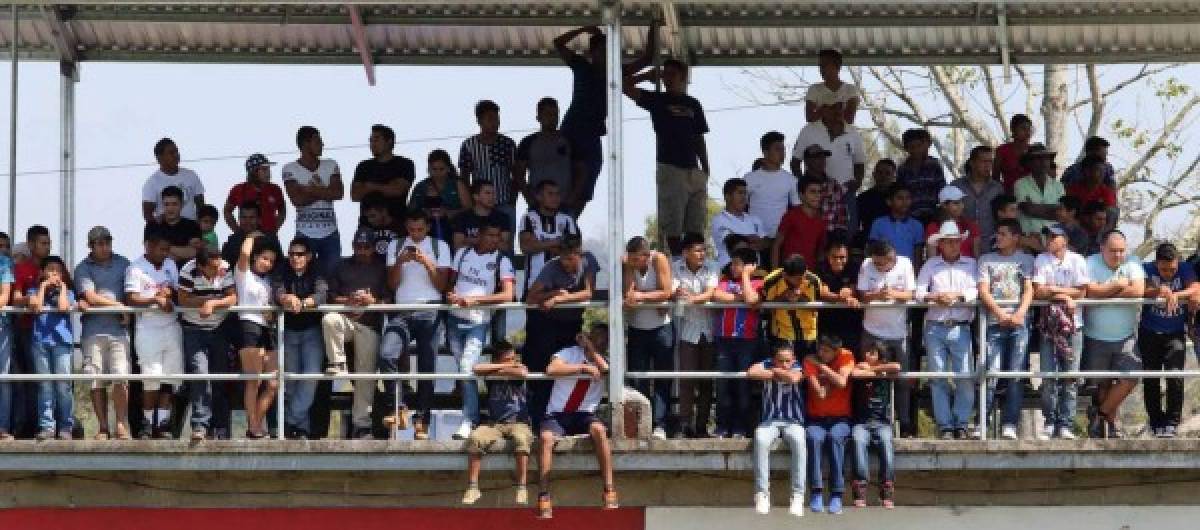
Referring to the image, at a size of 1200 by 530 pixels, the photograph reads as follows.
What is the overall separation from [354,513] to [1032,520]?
16.8 feet

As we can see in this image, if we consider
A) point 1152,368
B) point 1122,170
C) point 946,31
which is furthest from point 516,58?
point 1122,170

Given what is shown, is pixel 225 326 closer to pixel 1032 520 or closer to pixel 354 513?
pixel 354 513

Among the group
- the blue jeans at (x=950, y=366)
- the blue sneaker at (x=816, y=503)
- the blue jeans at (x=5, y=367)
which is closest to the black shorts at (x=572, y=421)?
the blue sneaker at (x=816, y=503)

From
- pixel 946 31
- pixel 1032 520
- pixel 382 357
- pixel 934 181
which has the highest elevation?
pixel 946 31

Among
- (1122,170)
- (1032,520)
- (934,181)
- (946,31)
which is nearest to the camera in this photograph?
(1032,520)

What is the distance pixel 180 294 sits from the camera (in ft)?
62.7

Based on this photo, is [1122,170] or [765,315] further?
[1122,170]

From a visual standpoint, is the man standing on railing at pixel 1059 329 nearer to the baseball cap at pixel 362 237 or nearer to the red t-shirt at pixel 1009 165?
the red t-shirt at pixel 1009 165

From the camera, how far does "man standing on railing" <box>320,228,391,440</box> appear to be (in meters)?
19.3

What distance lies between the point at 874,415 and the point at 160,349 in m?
5.43

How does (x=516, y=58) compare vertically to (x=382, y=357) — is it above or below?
above

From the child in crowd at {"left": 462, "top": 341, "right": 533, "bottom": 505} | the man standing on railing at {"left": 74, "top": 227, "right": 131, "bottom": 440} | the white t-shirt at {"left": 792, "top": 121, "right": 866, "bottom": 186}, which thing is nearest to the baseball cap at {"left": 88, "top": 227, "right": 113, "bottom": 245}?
the man standing on railing at {"left": 74, "top": 227, "right": 131, "bottom": 440}

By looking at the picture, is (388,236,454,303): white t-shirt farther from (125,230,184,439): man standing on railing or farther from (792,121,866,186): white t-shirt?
(792,121,866,186): white t-shirt

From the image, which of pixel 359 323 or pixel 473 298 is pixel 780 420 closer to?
pixel 473 298
